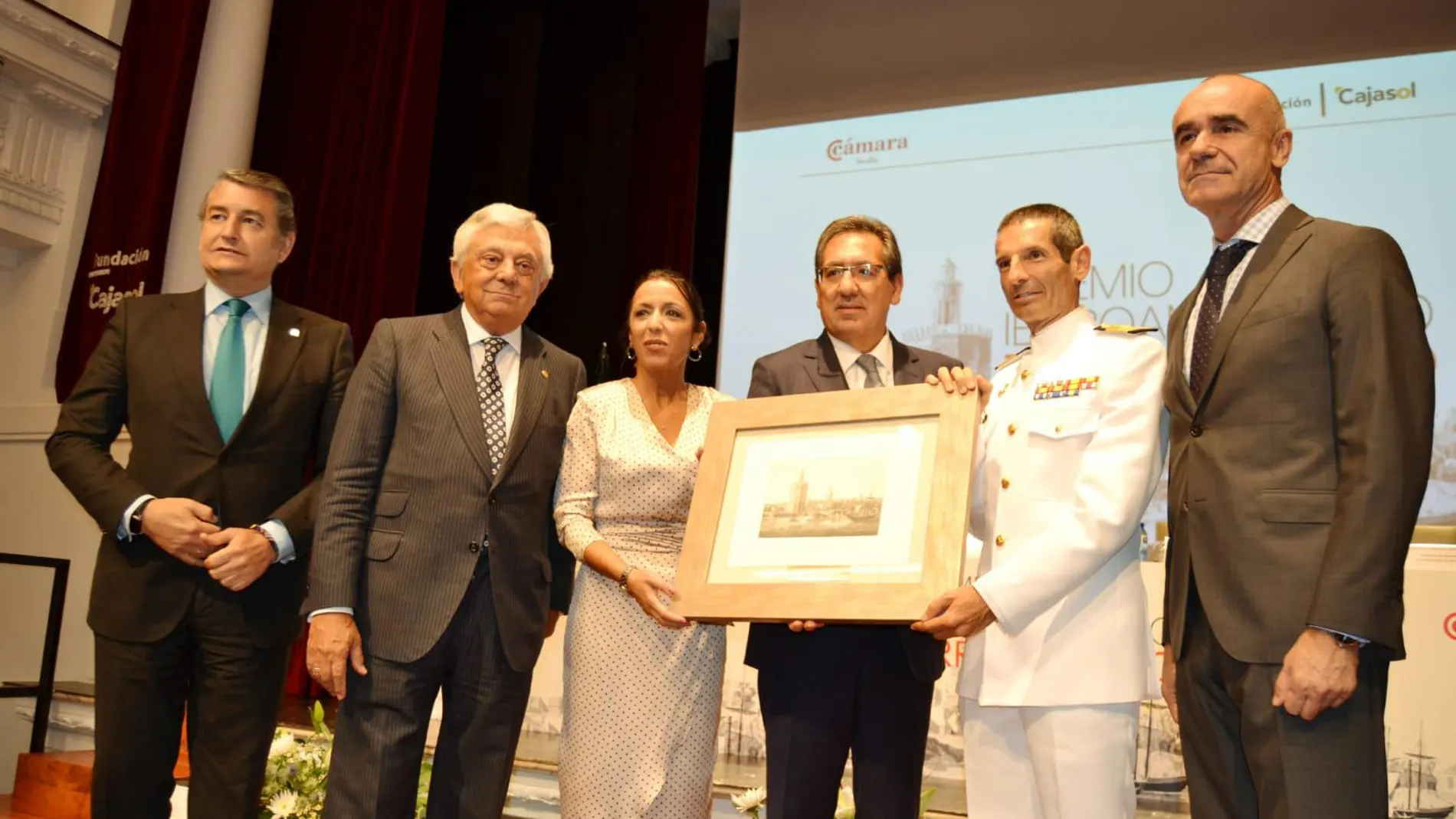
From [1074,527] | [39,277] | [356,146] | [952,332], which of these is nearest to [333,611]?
[1074,527]

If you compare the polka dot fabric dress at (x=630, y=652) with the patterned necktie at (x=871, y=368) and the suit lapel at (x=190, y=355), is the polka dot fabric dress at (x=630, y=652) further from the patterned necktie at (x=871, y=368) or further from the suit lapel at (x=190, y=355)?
the suit lapel at (x=190, y=355)

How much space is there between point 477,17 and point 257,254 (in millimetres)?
4975

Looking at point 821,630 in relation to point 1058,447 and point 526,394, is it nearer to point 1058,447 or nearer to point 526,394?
point 1058,447

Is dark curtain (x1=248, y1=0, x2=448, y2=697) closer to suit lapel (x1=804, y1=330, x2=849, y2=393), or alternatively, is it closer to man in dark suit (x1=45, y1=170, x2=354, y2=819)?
man in dark suit (x1=45, y1=170, x2=354, y2=819)

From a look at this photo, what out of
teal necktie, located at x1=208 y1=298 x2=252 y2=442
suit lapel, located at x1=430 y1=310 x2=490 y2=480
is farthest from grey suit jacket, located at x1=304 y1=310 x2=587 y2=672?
teal necktie, located at x1=208 y1=298 x2=252 y2=442

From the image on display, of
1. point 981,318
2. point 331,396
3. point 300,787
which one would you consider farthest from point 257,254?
point 981,318

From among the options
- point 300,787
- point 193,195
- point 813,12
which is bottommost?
point 300,787

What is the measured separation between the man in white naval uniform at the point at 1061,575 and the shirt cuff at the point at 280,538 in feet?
4.44

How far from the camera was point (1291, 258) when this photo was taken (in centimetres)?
189

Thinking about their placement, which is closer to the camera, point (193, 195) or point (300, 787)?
point (300, 787)

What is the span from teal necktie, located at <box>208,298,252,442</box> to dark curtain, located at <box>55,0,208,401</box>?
141 inches

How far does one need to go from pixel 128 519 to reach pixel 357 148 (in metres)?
4.48

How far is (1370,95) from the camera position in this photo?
497 centimetres

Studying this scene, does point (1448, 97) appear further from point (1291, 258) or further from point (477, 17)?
point (477, 17)
